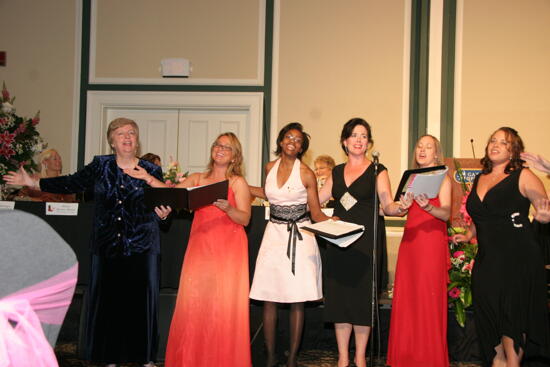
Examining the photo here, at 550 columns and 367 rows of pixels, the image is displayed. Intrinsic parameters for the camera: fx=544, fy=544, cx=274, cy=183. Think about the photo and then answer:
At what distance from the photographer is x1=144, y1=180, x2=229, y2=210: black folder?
3.43 metres

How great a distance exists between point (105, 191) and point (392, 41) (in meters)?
4.85

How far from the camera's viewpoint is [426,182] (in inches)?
134

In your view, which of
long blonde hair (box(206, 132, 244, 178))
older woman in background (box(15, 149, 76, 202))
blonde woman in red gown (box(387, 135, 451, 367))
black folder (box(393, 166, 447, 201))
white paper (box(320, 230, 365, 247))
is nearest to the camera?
black folder (box(393, 166, 447, 201))

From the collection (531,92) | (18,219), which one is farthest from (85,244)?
(531,92)

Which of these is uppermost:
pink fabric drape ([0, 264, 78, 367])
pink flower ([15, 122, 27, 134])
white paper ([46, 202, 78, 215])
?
pink flower ([15, 122, 27, 134])

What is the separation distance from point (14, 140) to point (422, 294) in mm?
3539

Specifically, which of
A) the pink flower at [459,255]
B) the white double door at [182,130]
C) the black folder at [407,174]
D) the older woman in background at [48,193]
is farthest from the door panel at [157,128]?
the black folder at [407,174]

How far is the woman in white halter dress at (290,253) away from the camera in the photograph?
153 inches

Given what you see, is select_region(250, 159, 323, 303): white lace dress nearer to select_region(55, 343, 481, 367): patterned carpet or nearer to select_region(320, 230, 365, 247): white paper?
select_region(320, 230, 365, 247): white paper

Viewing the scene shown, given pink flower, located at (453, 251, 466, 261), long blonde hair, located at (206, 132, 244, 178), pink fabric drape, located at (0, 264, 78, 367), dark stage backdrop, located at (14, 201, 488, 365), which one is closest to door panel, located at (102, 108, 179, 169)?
dark stage backdrop, located at (14, 201, 488, 365)

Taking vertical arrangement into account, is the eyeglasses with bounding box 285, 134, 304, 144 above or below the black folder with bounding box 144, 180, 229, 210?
above

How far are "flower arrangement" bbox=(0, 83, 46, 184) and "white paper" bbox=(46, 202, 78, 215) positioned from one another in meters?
0.42

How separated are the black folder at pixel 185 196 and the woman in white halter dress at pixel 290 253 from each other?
1.78 ft

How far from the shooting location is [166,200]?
11.6 feet
